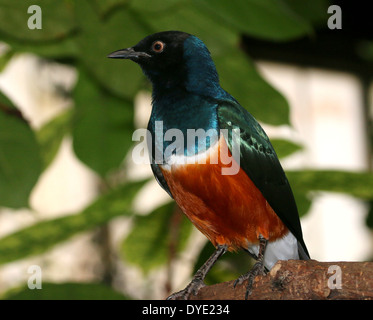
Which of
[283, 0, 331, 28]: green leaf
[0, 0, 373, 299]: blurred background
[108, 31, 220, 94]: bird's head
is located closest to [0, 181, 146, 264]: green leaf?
[0, 0, 373, 299]: blurred background

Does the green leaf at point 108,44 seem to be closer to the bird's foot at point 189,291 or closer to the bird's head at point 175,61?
the bird's head at point 175,61

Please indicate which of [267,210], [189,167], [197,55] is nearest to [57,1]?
[197,55]

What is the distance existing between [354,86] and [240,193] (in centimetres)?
502

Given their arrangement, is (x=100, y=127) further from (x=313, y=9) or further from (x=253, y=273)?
(x=313, y=9)

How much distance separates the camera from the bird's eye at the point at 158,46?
2.93 ft

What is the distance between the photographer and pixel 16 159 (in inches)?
44.0

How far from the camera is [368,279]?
78 centimetres

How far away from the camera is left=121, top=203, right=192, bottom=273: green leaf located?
1.47 metres

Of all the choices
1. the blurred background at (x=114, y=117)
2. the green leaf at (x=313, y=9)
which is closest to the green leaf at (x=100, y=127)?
the blurred background at (x=114, y=117)

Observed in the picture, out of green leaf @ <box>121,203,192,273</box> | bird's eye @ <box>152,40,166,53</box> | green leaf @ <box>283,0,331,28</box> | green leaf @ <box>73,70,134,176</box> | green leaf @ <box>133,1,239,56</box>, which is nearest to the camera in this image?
bird's eye @ <box>152,40,166,53</box>

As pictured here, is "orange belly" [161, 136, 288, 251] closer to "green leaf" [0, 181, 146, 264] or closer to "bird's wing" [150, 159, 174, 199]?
"bird's wing" [150, 159, 174, 199]

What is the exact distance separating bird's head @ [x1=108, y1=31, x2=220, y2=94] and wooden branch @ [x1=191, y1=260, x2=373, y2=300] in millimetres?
318

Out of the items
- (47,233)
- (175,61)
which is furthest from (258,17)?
(47,233)

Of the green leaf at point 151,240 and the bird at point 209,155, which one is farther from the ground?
the bird at point 209,155
